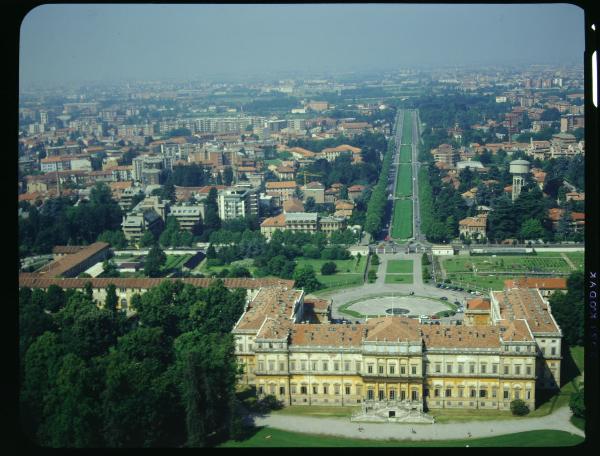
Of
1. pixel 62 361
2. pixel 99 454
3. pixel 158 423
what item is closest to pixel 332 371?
pixel 158 423

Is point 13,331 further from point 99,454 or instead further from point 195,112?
point 195,112

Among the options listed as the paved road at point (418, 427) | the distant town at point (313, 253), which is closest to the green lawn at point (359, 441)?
the paved road at point (418, 427)

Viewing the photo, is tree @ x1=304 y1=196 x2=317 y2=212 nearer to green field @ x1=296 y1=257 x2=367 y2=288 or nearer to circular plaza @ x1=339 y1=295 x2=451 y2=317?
green field @ x1=296 y1=257 x2=367 y2=288

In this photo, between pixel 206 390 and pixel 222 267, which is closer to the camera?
pixel 206 390

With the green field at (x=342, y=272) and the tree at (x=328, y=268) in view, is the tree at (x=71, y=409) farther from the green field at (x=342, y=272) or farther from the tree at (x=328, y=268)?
the tree at (x=328, y=268)

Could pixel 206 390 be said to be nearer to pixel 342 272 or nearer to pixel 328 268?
pixel 328 268

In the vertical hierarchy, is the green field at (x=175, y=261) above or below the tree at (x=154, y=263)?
below

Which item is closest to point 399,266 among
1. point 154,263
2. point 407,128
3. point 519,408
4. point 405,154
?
point 154,263

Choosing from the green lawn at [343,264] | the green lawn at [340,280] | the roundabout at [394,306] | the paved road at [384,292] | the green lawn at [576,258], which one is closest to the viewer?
the roundabout at [394,306]
